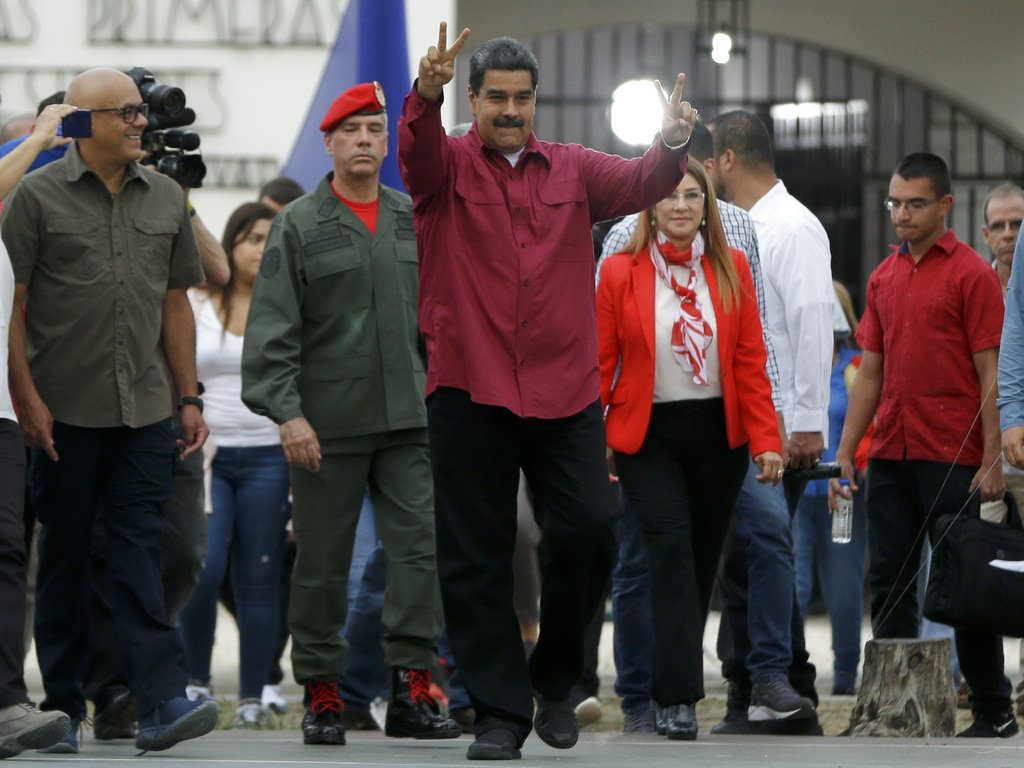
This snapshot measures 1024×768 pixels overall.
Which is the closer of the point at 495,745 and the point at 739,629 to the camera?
the point at 495,745

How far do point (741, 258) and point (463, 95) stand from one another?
864cm

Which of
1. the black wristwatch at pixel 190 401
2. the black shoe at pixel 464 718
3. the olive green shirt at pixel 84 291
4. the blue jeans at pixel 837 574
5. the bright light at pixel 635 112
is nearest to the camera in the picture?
the olive green shirt at pixel 84 291

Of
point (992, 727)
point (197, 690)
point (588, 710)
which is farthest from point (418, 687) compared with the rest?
point (992, 727)

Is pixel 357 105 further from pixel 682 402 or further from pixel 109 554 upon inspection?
pixel 109 554

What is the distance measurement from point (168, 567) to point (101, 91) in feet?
5.27

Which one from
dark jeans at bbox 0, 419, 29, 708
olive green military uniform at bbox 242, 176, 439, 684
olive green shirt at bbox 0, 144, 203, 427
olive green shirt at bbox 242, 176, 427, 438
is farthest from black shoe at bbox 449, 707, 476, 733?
dark jeans at bbox 0, 419, 29, 708

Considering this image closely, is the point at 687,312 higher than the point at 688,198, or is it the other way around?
the point at 688,198

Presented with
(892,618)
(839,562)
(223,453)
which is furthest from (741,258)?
(839,562)

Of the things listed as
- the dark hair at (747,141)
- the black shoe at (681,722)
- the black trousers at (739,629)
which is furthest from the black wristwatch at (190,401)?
the dark hair at (747,141)

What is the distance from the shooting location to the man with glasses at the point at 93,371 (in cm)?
612

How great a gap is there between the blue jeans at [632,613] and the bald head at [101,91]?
85.6 inches

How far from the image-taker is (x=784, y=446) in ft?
23.4

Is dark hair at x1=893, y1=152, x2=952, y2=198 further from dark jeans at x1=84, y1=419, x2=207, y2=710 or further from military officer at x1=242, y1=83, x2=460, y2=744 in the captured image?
dark jeans at x1=84, y1=419, x2=207, y2=710

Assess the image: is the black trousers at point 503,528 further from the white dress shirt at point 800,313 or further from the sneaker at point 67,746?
the white dress shirt at point 800,313
